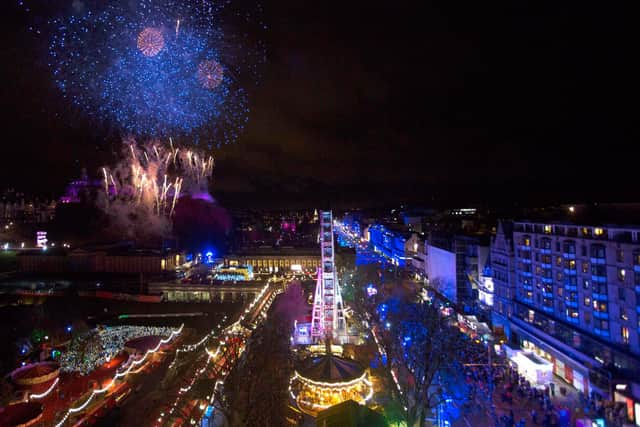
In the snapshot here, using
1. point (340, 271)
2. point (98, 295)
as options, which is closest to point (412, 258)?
point (340, 271)

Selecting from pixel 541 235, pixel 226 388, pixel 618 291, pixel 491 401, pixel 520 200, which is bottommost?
pixel 491 401

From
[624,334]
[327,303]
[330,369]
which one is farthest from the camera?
[327,303]

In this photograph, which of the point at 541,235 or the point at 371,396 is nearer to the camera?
the point at 371,396

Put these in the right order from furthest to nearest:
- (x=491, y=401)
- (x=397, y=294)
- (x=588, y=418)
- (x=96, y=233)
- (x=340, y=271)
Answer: (x=96, y=233), (x=340, y=271), (x=397, y=294), (x=491, y=401), (x=588, y=418)

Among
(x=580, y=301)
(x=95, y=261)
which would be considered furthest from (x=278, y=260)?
(x=580, y=301)

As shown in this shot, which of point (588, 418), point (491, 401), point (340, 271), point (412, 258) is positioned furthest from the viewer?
point (412, 258)

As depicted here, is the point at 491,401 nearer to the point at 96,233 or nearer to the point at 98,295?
the point at 98,295

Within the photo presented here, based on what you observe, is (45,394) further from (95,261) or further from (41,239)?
(41,239)
